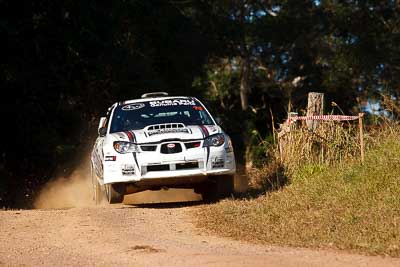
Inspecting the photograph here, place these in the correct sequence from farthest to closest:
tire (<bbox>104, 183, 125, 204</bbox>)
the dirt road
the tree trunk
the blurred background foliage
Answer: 1. the tree trunk
2. the blurred background foliage
3. tire (<bbox>104, 183, 125, 204</bbox>)
4. the dirt road

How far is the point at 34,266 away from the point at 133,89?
23286 millimetres

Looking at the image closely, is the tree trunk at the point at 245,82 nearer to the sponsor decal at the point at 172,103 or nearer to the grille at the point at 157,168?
the sponsor decal at the point at 172,103

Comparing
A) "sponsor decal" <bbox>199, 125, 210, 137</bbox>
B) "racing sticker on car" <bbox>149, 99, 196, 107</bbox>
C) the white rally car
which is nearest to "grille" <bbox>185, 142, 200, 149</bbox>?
the white rally car

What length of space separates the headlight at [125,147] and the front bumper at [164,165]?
0.07 metres

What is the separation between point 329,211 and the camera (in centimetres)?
1152

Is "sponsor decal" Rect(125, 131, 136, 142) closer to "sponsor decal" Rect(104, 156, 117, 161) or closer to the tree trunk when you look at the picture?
"sponsor decal" Rect(104, 156, 117, 161)

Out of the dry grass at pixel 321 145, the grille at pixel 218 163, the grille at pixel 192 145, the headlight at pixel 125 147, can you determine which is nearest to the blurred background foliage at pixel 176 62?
the dry grass at pixel 321 145

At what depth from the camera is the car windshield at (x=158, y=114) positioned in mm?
14797

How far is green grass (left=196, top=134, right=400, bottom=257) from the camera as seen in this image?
995 centimetres

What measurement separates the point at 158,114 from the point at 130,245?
5.14 m

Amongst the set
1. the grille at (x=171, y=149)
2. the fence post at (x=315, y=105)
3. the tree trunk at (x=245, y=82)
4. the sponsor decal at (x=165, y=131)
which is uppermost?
the tree trunk at (x=245, y=82)

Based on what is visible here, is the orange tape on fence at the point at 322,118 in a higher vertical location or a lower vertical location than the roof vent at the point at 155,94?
lower

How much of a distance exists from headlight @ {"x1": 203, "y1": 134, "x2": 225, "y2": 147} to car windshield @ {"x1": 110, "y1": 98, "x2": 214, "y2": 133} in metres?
0.83

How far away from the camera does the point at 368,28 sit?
41938 millimetres
